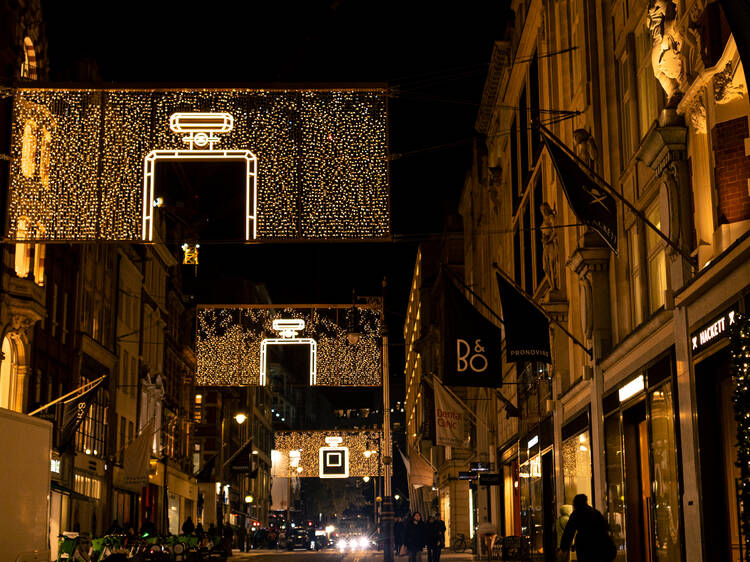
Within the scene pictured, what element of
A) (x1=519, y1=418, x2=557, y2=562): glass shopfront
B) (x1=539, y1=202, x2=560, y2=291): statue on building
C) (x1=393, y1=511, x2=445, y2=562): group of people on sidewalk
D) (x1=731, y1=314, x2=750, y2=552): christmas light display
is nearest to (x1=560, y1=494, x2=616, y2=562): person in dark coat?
(x1=731, y1=314, x2=750, y2=552): christmas light display

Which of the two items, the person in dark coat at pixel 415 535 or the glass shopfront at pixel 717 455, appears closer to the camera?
the glass shopfront at pixel 717 455

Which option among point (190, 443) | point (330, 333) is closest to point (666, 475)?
point (330, 333)

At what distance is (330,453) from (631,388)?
136 ft

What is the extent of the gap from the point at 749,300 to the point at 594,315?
34.8 feet

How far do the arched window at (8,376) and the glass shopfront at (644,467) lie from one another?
21208 millimetres

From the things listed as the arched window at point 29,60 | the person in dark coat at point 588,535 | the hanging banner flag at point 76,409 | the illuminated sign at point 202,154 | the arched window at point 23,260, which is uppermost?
the arched window at point 29,60

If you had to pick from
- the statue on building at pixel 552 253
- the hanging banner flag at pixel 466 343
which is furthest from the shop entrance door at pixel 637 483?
the statue on building at pixel 552 253

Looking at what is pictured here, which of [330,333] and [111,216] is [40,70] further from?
[111,216]

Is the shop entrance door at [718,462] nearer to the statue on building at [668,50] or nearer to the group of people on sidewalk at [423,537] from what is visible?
the statue on building at [668,50]

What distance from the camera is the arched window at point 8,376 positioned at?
3647 centimetres

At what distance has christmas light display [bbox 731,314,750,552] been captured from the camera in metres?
11.7

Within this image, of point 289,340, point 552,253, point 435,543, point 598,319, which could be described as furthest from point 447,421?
point 598,319

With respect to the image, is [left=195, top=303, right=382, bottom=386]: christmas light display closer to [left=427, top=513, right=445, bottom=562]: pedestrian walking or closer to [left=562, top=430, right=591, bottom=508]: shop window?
[left=427, top=513, right=445, bottom=562]: pedestrian walking

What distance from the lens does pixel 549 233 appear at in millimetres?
29547
